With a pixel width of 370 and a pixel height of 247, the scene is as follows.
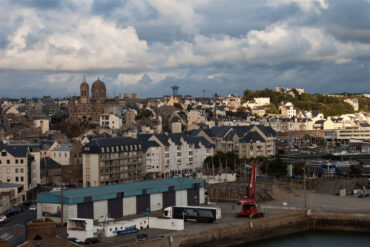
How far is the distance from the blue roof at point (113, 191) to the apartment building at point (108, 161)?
934 centimetres

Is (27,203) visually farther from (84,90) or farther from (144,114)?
(84,90)

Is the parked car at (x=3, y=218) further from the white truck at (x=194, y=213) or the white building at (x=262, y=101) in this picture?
the white building at (x=262, y=101)

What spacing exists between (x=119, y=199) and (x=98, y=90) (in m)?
60.9

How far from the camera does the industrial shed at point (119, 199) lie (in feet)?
94.5

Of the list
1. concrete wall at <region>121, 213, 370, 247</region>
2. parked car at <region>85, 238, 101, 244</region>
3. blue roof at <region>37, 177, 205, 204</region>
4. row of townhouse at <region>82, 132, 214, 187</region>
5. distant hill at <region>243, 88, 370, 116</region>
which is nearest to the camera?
parked car at <region>85, 238, 101, 244</region>

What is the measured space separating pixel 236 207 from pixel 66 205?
10368 mm

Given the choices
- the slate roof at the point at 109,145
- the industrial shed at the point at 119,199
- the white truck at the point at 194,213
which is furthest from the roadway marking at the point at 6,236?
the slate roof at the point at 109,145

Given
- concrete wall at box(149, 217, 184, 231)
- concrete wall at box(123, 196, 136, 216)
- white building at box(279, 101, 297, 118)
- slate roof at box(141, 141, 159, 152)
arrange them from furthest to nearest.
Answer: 1. white building at box(279, 101, 297, 118)
2. slate roof at box(141, 141, 159, 152)
3. concrete wall at box(123, 196, 136, 216)
4. concrete wall at box(149, 217, 184, 231)

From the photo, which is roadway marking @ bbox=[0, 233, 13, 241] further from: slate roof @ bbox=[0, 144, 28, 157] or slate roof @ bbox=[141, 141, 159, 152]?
slate roof @ bbox=[141, 141, 159, 152]

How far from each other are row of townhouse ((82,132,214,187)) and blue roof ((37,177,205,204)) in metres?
9.46

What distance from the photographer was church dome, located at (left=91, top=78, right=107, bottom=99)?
8986 centimetres

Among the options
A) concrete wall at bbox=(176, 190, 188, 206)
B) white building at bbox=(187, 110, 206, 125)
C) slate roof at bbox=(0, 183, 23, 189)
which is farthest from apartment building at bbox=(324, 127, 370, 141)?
slate roof at bbox=(0, 183, 23, 189)

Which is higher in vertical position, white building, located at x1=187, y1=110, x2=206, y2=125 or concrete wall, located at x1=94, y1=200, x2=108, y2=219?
white building, located at x1=187, y1=110, x2=206, y2=125

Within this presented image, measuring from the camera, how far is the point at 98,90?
295 feet
